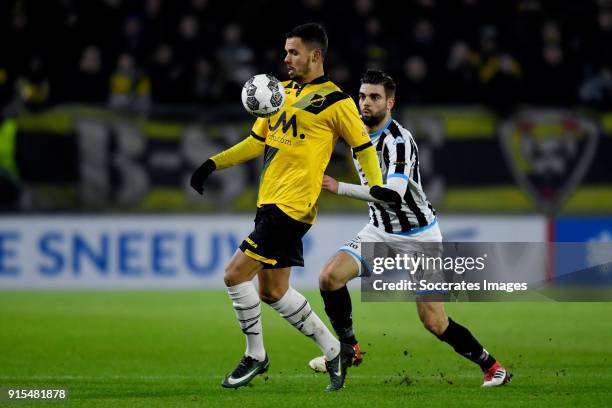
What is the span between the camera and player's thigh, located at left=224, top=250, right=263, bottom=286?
6.74 meters

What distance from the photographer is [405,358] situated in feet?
28.6

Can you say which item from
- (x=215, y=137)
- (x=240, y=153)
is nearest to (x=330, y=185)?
(x=240, y=153)

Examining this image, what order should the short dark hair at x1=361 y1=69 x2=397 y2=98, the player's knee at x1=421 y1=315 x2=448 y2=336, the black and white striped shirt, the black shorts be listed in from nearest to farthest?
the black shorts, the player's knee at x1=421 y1=315 x2=448 y2=336, the black and white striped shirt, the short dark hair at x1=361 y1=69 x2=397 y2=98

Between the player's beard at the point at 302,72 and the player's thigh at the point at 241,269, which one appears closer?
the player's thigh at the point at 241,269

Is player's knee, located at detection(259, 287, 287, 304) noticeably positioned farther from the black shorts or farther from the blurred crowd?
the blurred crowd

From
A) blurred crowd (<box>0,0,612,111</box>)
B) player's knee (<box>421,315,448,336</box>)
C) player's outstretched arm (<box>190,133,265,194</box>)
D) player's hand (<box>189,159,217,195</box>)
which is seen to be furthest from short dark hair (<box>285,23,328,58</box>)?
blurred crowd (<box>0,0,612,111</box>)

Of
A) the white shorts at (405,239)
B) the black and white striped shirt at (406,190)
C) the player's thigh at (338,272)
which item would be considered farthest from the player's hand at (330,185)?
the white shorts at (405,239)

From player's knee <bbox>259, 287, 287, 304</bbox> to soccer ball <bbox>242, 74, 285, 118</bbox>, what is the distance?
3.34 ft

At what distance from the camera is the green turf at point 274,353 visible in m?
6.79

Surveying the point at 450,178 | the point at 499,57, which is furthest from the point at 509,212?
the point at 499,57

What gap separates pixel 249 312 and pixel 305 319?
334mm

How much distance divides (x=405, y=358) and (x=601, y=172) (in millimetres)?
6450

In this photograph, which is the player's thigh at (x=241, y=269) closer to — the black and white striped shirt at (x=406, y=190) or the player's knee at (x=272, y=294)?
the player's knee at (x=272, y=294)

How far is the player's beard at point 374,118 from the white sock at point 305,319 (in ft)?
4.34
